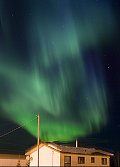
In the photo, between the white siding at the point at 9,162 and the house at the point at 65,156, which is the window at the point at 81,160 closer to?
the house at the point at 65,156

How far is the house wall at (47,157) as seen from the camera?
54.8m

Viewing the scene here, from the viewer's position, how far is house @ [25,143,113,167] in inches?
2153

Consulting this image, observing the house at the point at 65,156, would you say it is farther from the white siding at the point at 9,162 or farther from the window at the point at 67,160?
the white siding at the point at 9,162

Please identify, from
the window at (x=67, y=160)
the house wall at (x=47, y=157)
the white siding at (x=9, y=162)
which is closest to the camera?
the window at (x=67, y=160)

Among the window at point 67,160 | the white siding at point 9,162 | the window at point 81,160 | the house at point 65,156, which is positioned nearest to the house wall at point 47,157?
the house at point 65,156

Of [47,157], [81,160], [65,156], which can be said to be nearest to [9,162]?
[47,157]

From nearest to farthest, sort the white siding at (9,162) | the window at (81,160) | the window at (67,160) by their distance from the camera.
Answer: the window at (67,160) → the window at (81,160) → the white siding at (9,162)

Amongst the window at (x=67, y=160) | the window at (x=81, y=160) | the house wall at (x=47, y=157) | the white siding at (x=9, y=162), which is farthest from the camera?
the white siding at (x=9, y=162)

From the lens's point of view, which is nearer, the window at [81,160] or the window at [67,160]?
the window at [67,160]

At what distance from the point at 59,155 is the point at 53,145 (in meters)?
2.43

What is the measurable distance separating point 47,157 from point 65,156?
370cm

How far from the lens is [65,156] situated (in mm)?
54875

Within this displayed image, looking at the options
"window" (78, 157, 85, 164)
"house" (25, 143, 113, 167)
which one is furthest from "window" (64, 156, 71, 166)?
"window" (78, 157, 85, 164)

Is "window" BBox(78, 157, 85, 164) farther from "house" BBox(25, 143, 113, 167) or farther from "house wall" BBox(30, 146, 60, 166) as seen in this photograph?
"house wall" BBox(30, 146, 60, 166)
